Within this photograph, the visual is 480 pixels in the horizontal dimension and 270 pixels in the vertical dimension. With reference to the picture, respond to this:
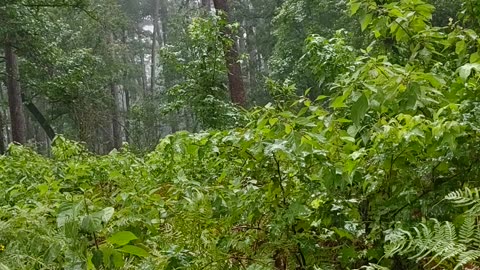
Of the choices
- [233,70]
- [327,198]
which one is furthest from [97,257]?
[233,70]

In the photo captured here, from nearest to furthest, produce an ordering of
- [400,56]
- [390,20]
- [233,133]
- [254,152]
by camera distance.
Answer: [254,152], [233,133], [390,20], [400,56]

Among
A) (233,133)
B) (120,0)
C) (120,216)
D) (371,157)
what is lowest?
(120,216)

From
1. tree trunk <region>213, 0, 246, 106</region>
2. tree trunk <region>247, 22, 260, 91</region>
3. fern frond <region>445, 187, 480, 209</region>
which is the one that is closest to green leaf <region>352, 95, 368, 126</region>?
fern frond <region>445, 187, 480, 209</region>

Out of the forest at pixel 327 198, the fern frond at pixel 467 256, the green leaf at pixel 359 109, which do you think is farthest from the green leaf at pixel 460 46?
the fern frond at pixel 467 256

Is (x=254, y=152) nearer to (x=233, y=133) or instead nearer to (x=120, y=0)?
(x=233, y=133)

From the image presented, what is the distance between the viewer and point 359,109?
4.89 feet

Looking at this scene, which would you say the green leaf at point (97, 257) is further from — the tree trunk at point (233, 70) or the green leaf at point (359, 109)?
the tree trunk at point (233, 70)

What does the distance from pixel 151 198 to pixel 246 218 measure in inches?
16.4

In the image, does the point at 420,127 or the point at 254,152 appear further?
the point at 254,152

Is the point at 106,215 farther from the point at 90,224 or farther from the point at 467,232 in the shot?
the point at 467,232

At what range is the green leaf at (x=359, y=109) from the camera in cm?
148

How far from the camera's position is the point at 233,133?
1.88m

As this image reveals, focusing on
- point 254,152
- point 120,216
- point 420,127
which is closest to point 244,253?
point 254,152

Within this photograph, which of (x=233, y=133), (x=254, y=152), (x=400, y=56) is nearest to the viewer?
(x=254, y=152)
